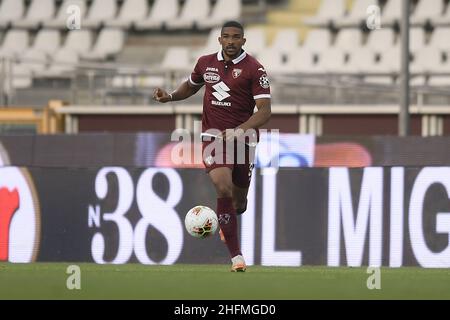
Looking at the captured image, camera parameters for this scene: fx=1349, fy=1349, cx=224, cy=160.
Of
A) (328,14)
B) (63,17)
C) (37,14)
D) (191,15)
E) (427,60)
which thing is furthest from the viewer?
(37,14)

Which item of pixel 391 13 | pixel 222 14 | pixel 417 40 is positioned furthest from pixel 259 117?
pixel 222 14

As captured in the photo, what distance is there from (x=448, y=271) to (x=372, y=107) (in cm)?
1001

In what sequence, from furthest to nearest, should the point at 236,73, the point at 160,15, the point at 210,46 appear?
the point at 160,15, the point at 210,46, the point at 236,73

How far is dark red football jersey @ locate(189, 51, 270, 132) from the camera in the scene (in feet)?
38.9

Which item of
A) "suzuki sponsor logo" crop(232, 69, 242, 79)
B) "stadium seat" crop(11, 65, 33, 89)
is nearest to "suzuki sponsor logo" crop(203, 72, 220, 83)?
"suzuki sponsor logo" crop(232, 69, 242, 79)

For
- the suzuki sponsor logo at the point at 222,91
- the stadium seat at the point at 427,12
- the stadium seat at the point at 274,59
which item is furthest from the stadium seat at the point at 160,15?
the suzuki sponsor logo at the point at 222,91

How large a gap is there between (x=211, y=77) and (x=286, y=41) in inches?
622

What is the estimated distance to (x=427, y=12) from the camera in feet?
90.0

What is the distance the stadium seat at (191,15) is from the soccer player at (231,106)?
17235 millimetres

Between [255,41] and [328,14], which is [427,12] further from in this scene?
[255,41]

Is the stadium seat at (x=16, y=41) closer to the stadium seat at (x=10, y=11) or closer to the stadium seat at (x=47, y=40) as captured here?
the stadium seat at (x=47, y=40)

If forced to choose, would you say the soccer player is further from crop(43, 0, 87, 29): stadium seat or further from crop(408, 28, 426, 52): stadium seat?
crop(43, 0, 87, 29): stadium seat

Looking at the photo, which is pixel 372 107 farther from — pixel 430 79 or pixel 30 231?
pixel 30 231

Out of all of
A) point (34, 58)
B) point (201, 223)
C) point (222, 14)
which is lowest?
point (201, 223)
